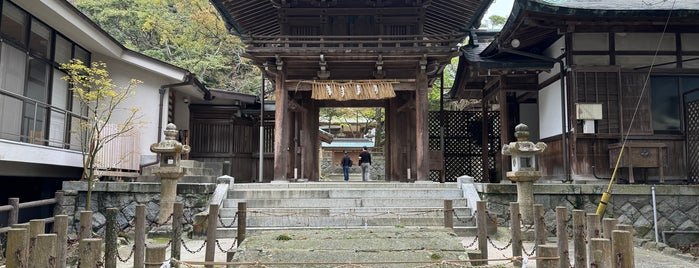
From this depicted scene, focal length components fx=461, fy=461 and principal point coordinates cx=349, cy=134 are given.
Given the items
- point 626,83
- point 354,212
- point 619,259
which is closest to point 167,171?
point 354,212

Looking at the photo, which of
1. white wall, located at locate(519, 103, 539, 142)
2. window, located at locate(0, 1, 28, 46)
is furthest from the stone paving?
white wall, located at locate(519, 103, 539, 142)

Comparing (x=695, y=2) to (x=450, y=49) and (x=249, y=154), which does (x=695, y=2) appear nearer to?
(x=450, y=49)

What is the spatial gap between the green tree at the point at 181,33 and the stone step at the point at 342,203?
20659 mm

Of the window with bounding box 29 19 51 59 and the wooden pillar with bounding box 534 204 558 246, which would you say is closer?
the wooden pillar with bounding box 534 204 558 246

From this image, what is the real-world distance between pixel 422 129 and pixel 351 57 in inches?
116

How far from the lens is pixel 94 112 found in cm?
1102

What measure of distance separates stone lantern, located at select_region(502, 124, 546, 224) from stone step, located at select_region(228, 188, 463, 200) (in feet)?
7.04

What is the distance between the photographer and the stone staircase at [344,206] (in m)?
9.55

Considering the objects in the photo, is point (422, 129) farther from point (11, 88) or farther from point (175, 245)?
point (11, 88)

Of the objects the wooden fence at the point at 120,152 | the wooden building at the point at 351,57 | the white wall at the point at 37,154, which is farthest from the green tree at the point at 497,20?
the white wall at the point at 37,154

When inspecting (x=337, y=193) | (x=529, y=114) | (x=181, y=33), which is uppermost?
(x=181, y=33)

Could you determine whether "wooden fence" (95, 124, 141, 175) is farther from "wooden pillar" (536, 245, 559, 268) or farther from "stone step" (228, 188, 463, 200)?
"wooden pillar" (536, 245, 559, 268)

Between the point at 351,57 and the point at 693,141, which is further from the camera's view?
the point at 351,57

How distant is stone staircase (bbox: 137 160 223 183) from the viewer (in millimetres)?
12593
